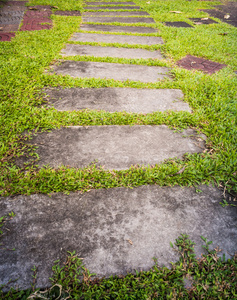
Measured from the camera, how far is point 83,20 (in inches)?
199

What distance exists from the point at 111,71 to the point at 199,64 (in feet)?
5.11

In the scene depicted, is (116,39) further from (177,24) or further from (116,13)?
(116,13)

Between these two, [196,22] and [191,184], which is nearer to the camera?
[191,184]

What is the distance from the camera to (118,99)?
2.54 metres

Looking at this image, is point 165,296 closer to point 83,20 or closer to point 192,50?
point 192,50

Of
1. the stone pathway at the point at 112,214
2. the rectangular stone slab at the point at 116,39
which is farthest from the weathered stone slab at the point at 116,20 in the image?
the stone pathway at the point at 112,214

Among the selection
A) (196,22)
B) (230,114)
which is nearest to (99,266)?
(230,114)

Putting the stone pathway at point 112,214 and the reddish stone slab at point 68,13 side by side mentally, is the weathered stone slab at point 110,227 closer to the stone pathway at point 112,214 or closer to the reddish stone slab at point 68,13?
the stone pathway at point 112,214

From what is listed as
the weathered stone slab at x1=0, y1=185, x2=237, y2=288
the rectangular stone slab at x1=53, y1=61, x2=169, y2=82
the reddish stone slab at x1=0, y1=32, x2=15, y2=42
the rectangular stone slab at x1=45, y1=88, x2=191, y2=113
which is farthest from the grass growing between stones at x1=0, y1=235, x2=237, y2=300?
the reddish stone slab at x1=0, y1=32, x2=15, y2=42

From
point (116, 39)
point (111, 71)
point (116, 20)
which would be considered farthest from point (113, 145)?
point (116, 20)

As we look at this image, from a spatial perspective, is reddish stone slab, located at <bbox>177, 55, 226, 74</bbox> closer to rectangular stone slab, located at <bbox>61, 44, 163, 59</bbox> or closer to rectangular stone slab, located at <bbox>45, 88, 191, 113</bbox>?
rectangular stone slab, located at <bbox>61, 44, 163, 59</bbox>

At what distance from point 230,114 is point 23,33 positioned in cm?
410

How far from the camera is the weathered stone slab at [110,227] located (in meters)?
1.22

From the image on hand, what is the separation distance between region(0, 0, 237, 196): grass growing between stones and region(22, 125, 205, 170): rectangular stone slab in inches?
3.1
